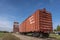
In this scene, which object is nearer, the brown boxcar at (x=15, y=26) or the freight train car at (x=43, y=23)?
the freight train car at (x=43, y=23)

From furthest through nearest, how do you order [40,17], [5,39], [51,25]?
[51,25] < [40,17] < [5,39]

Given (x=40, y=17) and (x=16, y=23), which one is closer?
(x=40, y=17)

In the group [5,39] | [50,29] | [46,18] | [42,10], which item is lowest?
[5,39]

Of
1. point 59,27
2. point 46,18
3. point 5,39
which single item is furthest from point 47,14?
point 59,27

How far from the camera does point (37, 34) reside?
21859 mm

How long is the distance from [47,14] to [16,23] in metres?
35.6

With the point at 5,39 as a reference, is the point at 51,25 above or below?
above

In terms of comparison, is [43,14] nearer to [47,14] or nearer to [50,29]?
[47,14]

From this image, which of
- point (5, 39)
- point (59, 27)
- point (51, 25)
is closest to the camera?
point (5, 39)

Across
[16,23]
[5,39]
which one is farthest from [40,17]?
[16,23]

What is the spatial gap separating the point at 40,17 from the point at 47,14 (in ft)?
6.18

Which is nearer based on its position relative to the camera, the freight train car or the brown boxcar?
the freight train car

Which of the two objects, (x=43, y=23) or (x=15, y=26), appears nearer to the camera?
(x=43, y=23)

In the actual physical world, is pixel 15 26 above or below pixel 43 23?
above
